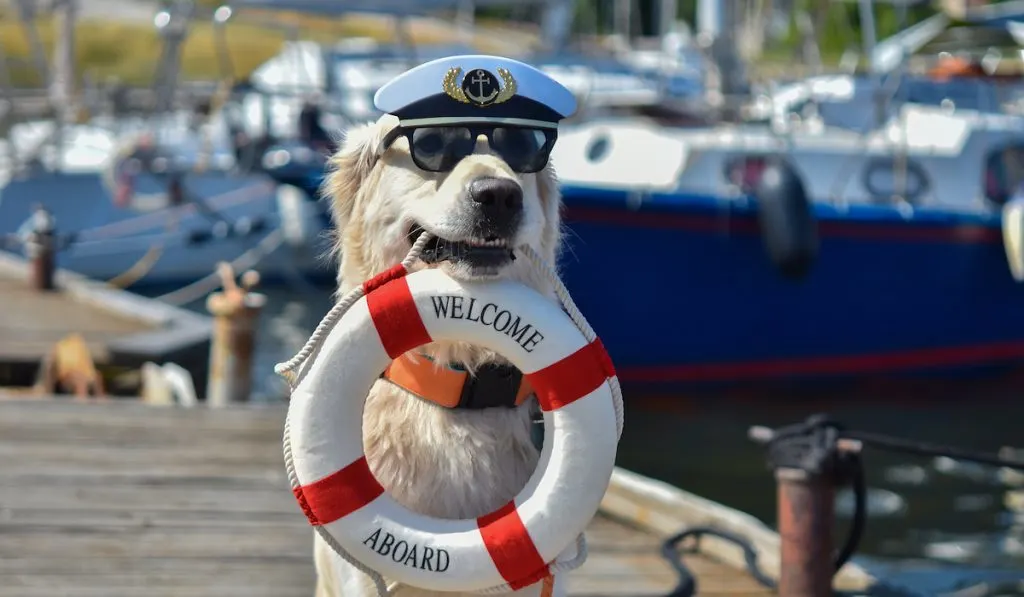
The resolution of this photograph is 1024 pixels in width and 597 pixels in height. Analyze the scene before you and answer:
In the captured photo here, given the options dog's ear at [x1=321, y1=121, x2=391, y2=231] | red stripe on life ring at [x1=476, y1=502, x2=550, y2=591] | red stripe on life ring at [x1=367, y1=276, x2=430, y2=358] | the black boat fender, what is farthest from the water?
red stripe on life ring at [x1=367, y1=276, x2=430, y2=358]

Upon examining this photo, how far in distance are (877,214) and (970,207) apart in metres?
1.56

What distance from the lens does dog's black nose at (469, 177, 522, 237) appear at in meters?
2.50

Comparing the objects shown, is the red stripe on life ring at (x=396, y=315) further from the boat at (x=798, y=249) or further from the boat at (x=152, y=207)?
the boat at (x=152, y=207)

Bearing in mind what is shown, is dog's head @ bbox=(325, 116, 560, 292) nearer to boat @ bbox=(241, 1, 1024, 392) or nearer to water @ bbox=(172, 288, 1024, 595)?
water @ bbox=(172, 288, 1024, 595)

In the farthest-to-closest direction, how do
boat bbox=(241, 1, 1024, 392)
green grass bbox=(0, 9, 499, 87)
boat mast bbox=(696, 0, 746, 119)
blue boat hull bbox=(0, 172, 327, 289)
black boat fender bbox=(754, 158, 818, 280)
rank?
green grass bbox=(0, 9, 499, 87) → blue boat hull bbox=(0, 172, 327, 289) → boat mast bbox=(696, 0, 746, 119) → boat bbox=(241, 1, 1024, 392) → black boat fender bbox=(754, 158, 818, 280)

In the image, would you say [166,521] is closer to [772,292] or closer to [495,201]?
[495,201]

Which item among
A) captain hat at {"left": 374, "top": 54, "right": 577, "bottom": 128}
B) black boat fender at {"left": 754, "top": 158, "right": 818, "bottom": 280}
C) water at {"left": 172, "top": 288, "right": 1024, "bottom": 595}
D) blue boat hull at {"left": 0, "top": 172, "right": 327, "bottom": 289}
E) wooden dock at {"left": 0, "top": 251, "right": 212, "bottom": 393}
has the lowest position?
water at {"left": 172, "top": 288, "right": 1024, "bottom": 595}

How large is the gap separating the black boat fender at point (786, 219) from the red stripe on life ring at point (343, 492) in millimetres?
8842

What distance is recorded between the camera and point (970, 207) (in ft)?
42.0

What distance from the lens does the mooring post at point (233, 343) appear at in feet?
23.1

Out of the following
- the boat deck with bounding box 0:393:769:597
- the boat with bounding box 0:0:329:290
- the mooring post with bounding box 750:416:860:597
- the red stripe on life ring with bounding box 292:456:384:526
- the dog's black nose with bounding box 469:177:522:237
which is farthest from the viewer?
the boat with bounding box 0:0:329:290

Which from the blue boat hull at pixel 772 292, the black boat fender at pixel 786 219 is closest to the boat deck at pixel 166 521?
the blue boat hull at pixel 772 292

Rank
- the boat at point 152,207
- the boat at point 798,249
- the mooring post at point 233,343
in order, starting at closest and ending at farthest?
the mooring post at point 233,343 < the boat at point 798,249 < the boat at point 152,207

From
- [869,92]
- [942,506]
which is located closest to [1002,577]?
[942,506]
